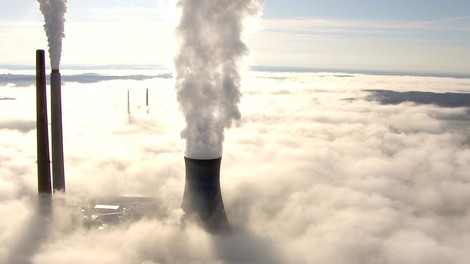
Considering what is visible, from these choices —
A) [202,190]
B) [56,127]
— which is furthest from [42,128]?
[202,190]

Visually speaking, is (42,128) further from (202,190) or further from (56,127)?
(202,190)

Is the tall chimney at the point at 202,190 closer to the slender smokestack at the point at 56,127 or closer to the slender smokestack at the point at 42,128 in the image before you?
the slender smokestack at the point at 56,127

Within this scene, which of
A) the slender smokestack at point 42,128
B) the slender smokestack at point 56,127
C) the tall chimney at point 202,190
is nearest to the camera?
the tall chimney at point 202,190

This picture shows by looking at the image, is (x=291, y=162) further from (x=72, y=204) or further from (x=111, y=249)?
(x=111, y=249)

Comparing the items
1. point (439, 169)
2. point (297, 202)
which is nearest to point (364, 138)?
point (439, 169)

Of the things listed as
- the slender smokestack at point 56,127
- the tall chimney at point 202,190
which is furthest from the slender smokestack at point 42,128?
the tall chimney at point 202,190
